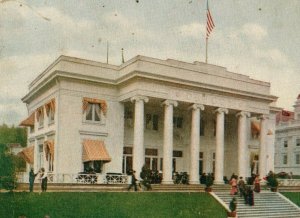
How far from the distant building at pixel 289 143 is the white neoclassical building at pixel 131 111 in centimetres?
3443

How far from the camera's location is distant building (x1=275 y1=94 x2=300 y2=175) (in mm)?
70562

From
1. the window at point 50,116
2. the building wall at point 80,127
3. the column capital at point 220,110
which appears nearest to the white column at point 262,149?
the column capital at point 220,110

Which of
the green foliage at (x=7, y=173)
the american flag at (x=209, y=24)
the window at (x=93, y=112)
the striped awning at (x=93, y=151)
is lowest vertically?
the green foliage at (x=7, y=173)

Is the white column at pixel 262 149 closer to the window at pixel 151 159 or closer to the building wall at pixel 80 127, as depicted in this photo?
the window at pixel 151 159

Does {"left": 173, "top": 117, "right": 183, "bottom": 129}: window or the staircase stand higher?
{"left": 173, "top": 117, "right": 183, "bottom": 129}: window

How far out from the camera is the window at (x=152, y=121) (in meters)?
36.8

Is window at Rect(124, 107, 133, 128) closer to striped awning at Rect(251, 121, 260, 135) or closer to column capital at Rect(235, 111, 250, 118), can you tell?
column capital at Rect(235, 111, 250, 118)

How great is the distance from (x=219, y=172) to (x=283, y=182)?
6.95 m

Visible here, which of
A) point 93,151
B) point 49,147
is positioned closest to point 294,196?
point 93,151

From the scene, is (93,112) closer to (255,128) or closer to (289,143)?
(255,128)

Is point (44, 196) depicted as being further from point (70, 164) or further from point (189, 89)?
point (189, 89)

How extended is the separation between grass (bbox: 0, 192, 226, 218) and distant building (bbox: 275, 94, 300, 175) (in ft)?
153

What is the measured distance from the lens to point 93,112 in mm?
33344

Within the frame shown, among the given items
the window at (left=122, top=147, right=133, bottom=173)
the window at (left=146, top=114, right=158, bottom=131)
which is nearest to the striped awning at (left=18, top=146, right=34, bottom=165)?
the window at (left=122, top=147, right=133, bottom=173)
